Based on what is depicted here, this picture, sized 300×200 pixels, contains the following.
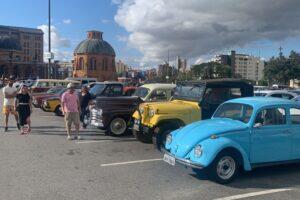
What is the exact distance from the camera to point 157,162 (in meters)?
9.39

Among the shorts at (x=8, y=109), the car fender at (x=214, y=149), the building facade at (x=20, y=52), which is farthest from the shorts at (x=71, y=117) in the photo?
the building facade at (x=20, y=52)

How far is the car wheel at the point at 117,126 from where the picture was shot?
13435 mm

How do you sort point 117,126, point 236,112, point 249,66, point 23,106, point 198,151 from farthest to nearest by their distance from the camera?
1. point 249,66
2. point 23,106
3. point 117,126
4. point 236,112
5. point 198,151

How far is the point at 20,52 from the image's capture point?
13612 centimetres

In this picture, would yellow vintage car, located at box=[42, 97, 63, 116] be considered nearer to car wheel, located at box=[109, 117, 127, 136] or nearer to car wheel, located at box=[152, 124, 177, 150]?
car wheel, located at box=[109, 117, 127, 136]

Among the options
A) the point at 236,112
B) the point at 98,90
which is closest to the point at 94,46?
the point at 98,90

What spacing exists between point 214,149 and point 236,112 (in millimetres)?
1512

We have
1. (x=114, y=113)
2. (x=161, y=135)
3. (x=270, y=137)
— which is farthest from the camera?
(x=114, y=113)

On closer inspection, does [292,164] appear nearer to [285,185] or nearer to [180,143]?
[285,185]

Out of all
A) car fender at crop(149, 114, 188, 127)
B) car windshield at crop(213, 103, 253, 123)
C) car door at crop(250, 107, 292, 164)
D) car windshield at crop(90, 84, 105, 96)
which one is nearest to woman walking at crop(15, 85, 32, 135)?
car windshield at crop(90, 84, 105, 96)

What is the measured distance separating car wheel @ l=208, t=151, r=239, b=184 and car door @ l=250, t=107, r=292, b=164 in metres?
0.39

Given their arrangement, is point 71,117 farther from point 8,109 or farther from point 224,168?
point 224,168

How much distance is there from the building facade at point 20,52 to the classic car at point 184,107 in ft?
327

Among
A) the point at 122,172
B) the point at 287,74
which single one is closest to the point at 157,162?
the point at 122,172
